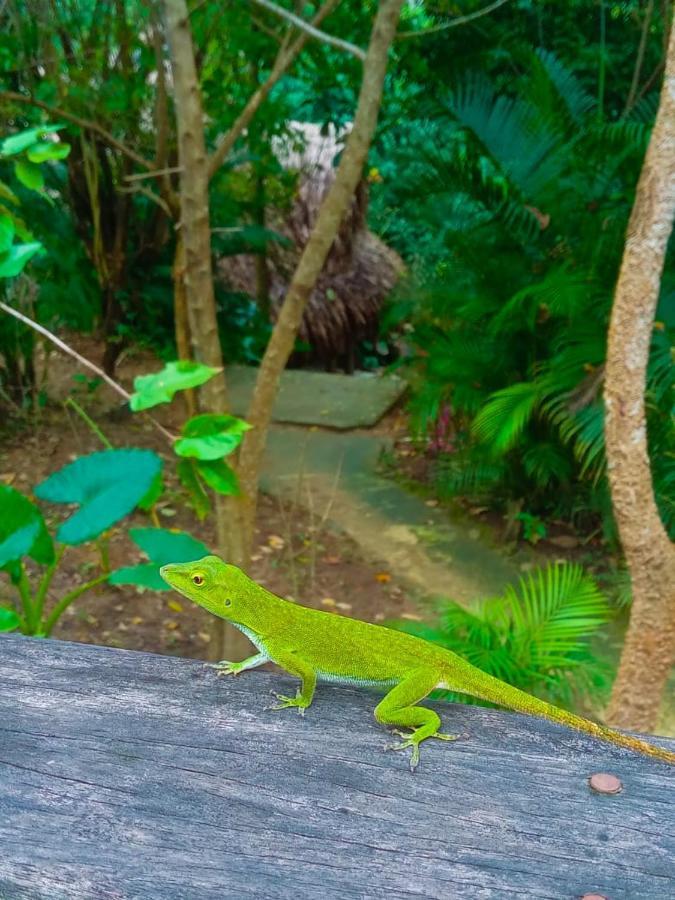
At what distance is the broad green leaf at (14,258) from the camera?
7.47 feet

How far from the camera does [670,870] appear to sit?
1.10 m

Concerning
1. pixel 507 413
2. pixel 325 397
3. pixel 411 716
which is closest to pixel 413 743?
pixel 411 716

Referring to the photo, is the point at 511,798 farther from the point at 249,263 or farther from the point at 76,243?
the point at 249,263

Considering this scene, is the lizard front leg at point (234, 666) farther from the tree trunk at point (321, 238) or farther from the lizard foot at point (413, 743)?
the tree trunk at point (321, 238)

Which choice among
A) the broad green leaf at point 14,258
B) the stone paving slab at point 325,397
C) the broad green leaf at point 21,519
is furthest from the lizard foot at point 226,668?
the stone paving slab at point 325,397

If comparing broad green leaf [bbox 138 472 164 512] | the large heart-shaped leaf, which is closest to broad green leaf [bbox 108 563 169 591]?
the large heart-shaped leaf

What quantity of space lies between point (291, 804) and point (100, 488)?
1270 millimetres

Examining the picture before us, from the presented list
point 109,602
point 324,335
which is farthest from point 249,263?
point 109,602

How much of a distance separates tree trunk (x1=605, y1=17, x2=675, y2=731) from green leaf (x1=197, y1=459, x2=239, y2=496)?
4.68 ft

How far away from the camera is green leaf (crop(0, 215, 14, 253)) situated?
2.31 m

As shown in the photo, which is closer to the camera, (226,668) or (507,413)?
(226,668)

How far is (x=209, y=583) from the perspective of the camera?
162 cm

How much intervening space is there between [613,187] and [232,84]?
9.00 feet

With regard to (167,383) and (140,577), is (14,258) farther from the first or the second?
(140,577)
